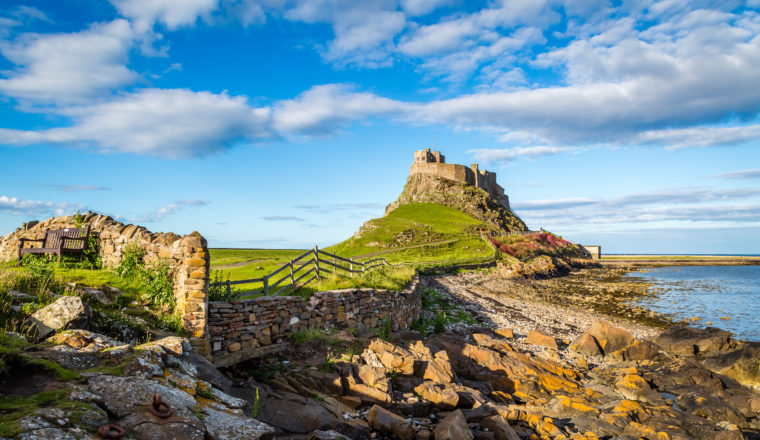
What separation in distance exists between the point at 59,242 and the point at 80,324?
7.90 metres

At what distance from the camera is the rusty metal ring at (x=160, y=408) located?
15.2ft

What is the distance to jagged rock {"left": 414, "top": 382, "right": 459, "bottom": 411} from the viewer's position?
10.2 m

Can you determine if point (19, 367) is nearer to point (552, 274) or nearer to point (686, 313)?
point (686, 313)

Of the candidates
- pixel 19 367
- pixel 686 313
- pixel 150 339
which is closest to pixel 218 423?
pixel 19 367

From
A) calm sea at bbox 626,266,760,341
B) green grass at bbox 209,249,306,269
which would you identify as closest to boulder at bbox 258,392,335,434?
green grass at bbox 209,249,306,269

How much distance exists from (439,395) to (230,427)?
6.31 metres

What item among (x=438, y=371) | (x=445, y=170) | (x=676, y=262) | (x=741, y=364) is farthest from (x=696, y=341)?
(x=676, y=262)

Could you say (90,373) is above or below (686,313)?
above

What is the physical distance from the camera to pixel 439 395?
33.7ft

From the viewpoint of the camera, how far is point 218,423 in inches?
199

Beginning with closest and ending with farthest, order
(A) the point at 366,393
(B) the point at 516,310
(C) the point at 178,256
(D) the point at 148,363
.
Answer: (D) the point at 148,363, (A) the point at 366,393, (C) the point at 178,256, (B) the point at 516,310

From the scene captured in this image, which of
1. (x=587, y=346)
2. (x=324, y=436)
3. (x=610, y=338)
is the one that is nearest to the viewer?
(x=324, y=436)

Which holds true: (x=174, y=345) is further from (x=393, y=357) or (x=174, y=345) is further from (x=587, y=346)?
(x=587, y=346)

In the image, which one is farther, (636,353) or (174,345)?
(636,353)
